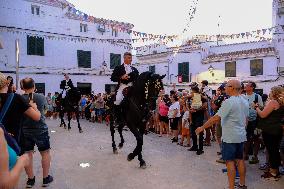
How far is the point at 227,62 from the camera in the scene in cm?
3234

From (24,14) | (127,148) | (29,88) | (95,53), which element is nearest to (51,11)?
(24,14)

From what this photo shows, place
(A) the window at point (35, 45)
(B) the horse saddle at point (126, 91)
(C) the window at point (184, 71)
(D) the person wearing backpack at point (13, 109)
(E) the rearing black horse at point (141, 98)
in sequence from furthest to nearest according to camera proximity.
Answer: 1. (C) the window at point (184, 71)
2. (A) the window at point (35, 45)
3. (B) the horse saddle at point (126, 91)
4. (E) the rearing black horse at point (141, 98)
5. (D) the person wearing backpack at point (13, 109)

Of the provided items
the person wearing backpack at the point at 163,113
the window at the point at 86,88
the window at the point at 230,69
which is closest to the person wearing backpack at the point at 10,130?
the person wearing backpack at the point at 163,113

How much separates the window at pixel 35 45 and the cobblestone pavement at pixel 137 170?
62.3 ft

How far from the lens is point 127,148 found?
9.51 metres

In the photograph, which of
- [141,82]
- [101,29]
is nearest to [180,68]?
[101,29]

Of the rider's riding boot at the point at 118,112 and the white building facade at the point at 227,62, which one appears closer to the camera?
the rider's riding boot at the point at 118,112

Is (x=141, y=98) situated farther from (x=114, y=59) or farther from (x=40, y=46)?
(x=114, y=59)

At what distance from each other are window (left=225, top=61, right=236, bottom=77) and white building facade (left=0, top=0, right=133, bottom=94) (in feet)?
38.0

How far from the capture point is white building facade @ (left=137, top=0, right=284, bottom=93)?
29375 mm

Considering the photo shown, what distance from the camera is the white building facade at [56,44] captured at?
25.8 meters

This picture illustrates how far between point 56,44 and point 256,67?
2045 centimetres

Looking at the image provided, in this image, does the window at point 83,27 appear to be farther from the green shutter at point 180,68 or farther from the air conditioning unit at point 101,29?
the green shutter at point 180,68

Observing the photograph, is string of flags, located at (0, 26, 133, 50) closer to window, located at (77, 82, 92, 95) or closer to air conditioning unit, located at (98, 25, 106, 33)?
air conditioning unit, located at (98, 25, 106, 33)
